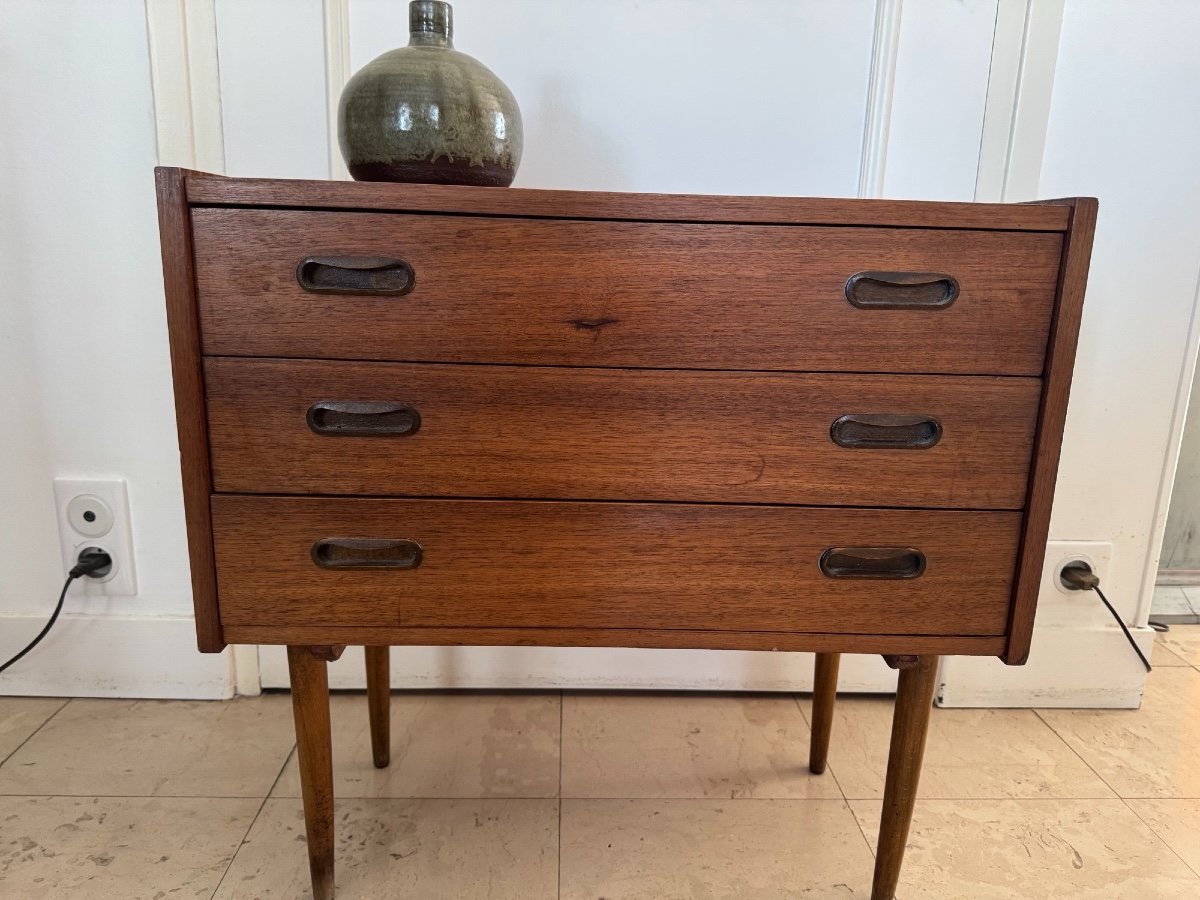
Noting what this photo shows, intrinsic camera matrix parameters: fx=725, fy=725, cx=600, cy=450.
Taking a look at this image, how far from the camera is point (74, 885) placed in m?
0.86

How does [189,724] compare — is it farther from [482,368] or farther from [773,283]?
[773,283]

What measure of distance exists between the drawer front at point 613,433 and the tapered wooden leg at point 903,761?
0.69ft

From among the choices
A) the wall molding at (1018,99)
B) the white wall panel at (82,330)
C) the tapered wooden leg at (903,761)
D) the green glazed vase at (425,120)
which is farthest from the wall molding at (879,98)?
the white wall panel at (82,330)

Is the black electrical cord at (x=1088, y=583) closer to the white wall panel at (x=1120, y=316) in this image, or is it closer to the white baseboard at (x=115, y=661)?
the white wall panel at (x=1120, y=316)

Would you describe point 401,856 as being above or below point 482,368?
below

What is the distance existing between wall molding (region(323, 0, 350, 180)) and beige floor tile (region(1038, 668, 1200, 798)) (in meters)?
1.49

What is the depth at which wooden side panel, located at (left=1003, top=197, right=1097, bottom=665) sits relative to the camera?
2.14 ft

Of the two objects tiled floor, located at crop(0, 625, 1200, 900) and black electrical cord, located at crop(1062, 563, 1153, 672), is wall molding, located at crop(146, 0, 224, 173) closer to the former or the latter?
tiled floor, located at crop(0, 625, 1200, 900)

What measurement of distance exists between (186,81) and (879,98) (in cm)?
103

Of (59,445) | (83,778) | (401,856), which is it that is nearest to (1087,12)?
(401,856)

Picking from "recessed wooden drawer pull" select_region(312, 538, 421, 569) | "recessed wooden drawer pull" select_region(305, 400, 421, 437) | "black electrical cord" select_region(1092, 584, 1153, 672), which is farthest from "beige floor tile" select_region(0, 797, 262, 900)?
"black electrical cord" select_region(1092, 584, 1153, 672)

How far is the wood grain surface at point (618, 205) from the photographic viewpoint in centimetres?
64

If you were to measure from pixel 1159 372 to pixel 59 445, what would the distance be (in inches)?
70.8

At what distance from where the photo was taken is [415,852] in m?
0.93
